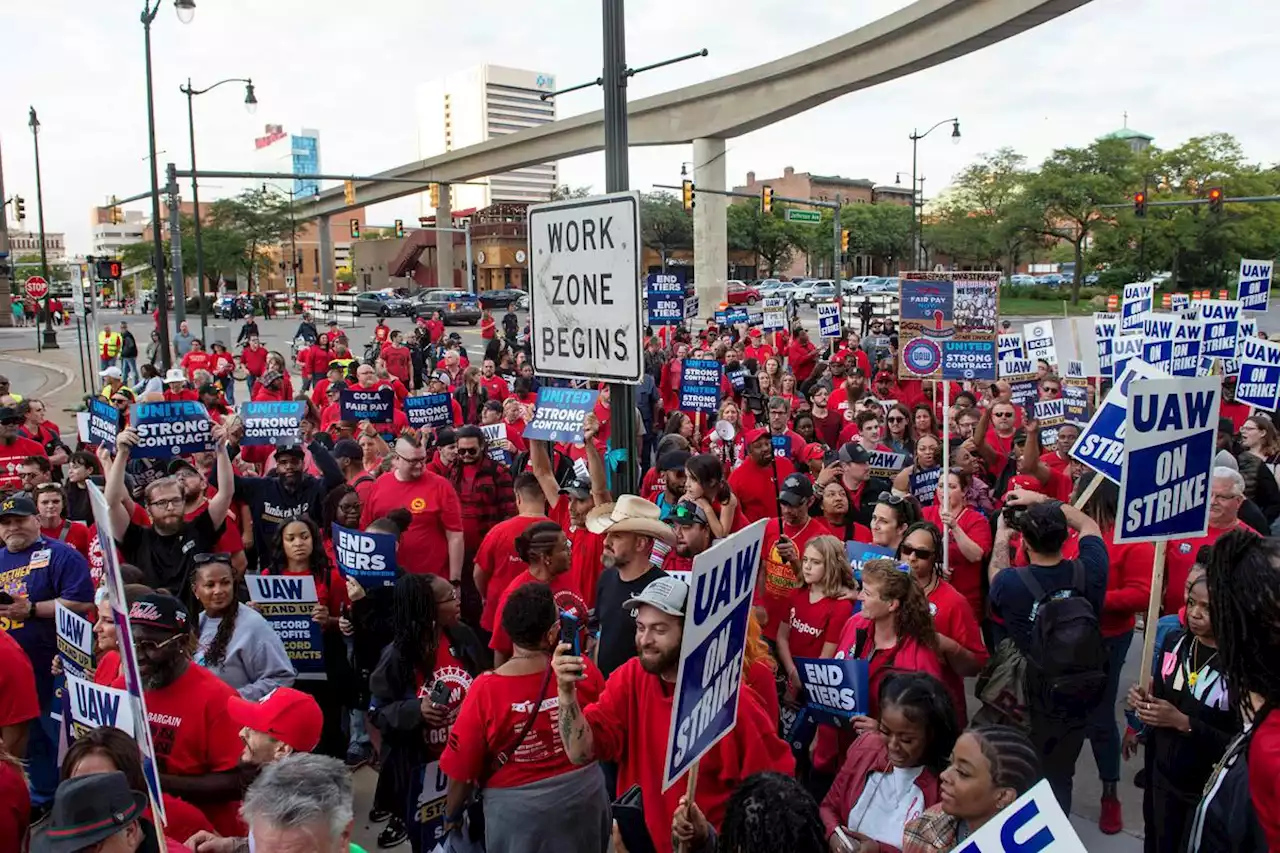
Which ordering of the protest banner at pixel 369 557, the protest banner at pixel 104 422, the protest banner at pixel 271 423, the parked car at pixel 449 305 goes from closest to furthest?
the protest banner at pixel 369 557, the protest banner at pixel 104 422, the protest banner at pixel 271 423, the parked car at pixel 449 305

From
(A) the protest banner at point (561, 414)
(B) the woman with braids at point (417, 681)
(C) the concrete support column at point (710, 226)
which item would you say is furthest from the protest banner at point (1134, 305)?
(C) the concrete support column at point (710, 226)

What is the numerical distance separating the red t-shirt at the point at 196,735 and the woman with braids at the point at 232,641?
0.78m

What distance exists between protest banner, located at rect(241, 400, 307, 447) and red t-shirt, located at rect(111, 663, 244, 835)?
5.25m

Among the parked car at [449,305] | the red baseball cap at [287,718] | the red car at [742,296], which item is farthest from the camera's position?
the red car at [742,296]

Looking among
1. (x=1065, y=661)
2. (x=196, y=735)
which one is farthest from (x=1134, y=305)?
(x=196, y=735)

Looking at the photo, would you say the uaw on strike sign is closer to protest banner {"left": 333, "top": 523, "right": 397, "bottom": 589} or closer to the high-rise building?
protest banner {"left": 333, "top": 523, "right": 397, "bottom": 589}

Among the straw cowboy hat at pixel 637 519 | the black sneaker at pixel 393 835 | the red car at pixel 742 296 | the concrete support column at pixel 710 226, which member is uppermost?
the concrete support column at pixel 710 226

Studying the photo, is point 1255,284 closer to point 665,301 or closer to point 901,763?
point 665,301

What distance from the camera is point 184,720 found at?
3.88 metres

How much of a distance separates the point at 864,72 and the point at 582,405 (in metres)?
33.0

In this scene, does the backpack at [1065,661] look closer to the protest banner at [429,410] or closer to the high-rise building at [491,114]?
the protest banner at [429,410]

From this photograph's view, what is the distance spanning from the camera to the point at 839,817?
3771 mm

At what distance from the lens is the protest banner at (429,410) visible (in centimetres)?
1077

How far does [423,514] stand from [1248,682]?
530cm
